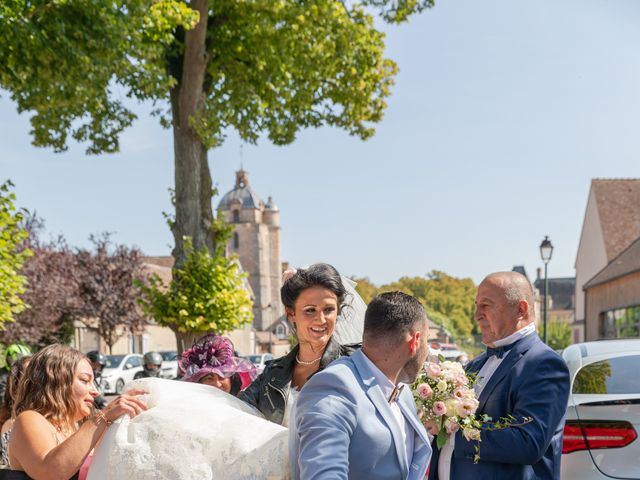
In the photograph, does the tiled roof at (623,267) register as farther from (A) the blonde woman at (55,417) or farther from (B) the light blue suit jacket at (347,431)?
(B) the light blue suit jacket at (347,431)

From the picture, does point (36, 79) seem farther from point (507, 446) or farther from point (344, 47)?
point (507, 446)

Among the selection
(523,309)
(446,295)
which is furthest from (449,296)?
(523,309)

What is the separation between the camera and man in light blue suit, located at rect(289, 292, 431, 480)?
2.26 m

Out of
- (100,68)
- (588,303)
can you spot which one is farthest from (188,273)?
(588,303)

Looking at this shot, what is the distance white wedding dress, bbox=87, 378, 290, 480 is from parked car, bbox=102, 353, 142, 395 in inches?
1052

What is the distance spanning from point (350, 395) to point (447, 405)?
97 cm

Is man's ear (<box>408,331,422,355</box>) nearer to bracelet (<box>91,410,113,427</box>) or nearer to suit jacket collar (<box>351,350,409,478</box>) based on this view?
suit jacket collar (<box>351,350,409,478</box>)

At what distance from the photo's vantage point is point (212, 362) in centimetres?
422

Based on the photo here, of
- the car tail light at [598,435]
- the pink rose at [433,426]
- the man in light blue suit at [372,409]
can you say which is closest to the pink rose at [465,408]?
the pink rose at [433,426]

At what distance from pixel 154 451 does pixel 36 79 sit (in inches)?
326

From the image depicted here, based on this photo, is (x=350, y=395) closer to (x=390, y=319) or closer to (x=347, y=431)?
(x=347, y=431)

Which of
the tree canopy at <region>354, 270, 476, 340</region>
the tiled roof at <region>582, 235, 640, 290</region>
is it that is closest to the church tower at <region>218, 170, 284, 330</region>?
the tree canopy at <region>354, 270, 476, 340</region>

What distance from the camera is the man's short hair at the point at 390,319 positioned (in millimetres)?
2469

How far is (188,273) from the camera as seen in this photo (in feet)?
40.0
